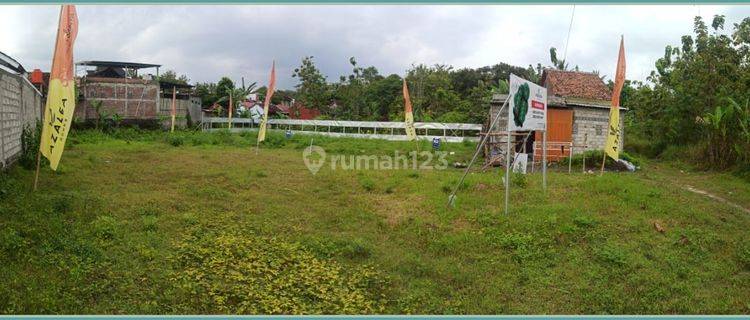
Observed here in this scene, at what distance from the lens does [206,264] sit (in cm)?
714

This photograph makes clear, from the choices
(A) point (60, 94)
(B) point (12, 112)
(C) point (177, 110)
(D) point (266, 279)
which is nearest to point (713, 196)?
(D) point (266, 279)

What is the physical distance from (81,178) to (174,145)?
40.7 ft

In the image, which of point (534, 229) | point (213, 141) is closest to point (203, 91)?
point (213, 141)

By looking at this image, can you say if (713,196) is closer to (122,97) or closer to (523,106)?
(523,106)

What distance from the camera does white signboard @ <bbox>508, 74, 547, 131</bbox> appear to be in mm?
10078

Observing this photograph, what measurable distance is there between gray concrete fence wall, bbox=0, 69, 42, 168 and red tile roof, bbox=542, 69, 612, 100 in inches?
785

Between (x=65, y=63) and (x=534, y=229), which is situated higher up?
(x=65, y=63)

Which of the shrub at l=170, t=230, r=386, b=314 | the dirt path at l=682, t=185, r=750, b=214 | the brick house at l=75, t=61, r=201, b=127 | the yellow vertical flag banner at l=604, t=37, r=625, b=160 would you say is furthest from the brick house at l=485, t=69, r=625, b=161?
the brick house at l=75, t=61, r=201, b=127

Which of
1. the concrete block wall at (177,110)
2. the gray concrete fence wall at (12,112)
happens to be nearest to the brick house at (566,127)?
the gray concrete fence wall at (12,112)

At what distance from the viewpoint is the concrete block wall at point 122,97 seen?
31000 millimetres

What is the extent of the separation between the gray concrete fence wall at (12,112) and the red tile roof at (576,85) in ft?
65.4

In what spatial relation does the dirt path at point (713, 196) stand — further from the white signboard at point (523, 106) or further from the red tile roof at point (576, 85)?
the red tile roof at point (576, 85)

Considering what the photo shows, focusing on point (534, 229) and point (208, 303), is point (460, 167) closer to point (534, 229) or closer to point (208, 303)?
point (534, 229)

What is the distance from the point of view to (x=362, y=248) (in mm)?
8000
